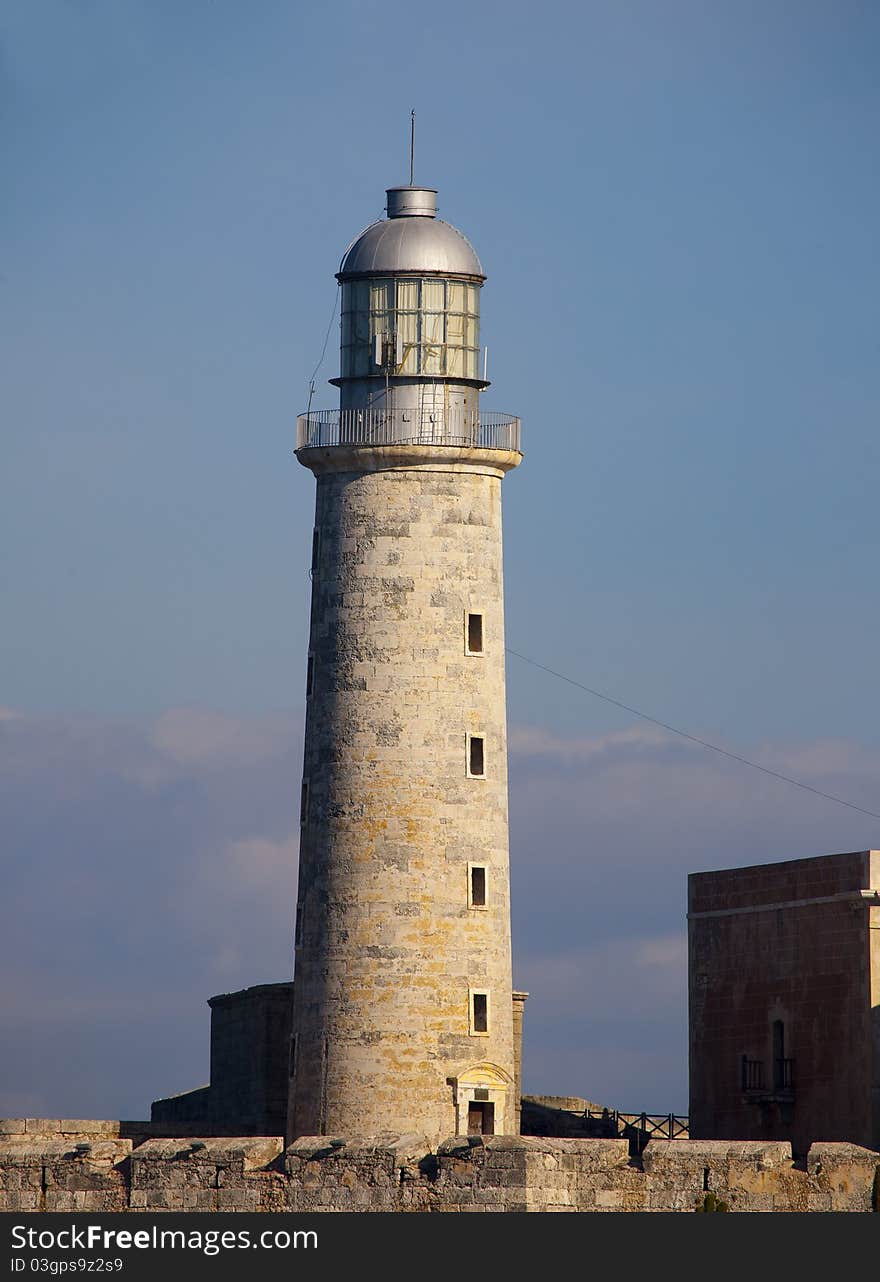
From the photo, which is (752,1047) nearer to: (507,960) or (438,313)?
(507,960)

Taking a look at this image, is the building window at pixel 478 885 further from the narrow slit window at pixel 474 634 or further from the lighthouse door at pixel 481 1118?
the narrow slit window at pixel 474 634

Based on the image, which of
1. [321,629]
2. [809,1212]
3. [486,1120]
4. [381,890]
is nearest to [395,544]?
[321,629]

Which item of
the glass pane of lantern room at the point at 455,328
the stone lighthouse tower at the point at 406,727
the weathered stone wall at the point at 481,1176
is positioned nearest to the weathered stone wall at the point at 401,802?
the stone lighthouse tower at the point at 406,727

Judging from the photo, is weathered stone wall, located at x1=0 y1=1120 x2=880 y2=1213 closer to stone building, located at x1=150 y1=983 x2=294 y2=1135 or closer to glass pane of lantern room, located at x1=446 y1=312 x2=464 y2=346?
stone building, located at x1=150 y1=983 x2=294 y2=1135

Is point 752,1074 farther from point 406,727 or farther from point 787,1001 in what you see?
point 406,727

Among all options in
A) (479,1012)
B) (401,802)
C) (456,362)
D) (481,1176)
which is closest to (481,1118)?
(479,1012)

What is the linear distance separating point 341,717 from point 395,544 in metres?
3.32

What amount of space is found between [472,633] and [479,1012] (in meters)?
6.95

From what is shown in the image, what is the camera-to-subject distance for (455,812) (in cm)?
6738

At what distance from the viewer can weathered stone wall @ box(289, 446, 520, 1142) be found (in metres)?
66.5

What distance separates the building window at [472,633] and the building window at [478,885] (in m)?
3.98

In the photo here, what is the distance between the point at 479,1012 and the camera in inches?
2638

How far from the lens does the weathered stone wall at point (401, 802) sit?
218 feet

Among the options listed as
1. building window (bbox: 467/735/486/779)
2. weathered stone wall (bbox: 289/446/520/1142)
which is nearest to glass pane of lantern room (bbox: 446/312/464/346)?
weathered stone wall (bbox: 289/446/520/1142)
